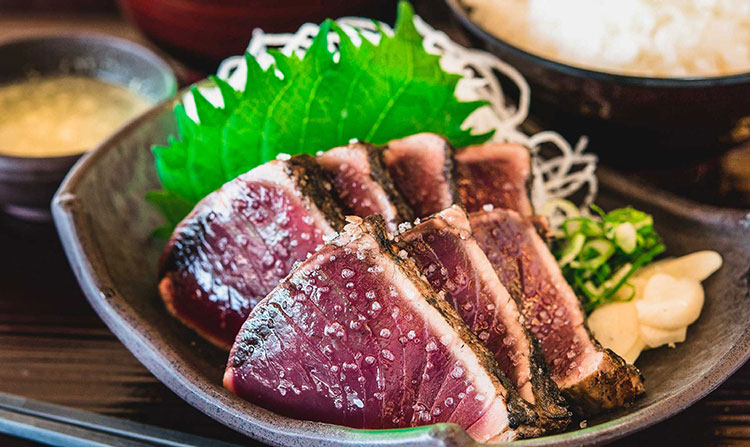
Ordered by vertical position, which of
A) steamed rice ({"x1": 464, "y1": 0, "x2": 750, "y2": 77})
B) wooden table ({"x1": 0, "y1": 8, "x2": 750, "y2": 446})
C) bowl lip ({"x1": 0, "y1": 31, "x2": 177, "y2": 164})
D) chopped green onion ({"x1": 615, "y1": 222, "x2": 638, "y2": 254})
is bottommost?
wooden table ({"x1": 0, "y1": 8, "x2": 750, "y2": 446})

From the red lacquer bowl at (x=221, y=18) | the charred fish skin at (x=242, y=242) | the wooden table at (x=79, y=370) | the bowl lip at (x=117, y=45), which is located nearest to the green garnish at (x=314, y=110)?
the charred fish skin at (x=242, y=242)

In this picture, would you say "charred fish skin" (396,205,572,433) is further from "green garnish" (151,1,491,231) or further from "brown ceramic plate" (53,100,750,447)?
"green garnish" (151,1,491,231)

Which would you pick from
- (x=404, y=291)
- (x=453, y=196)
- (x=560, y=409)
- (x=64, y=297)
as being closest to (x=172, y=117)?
(x=64, y=297)

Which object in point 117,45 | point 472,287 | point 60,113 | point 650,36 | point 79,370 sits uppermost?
point 650,36

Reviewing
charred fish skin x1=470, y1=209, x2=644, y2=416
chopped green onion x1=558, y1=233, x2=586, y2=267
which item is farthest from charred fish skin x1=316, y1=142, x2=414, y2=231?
chopped green onion x1=558, y1=233, x2=586, y2=267

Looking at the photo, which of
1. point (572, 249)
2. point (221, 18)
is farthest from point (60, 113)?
point (572, 249)

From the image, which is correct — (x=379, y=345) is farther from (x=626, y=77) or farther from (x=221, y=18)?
(x=221, y=18)
